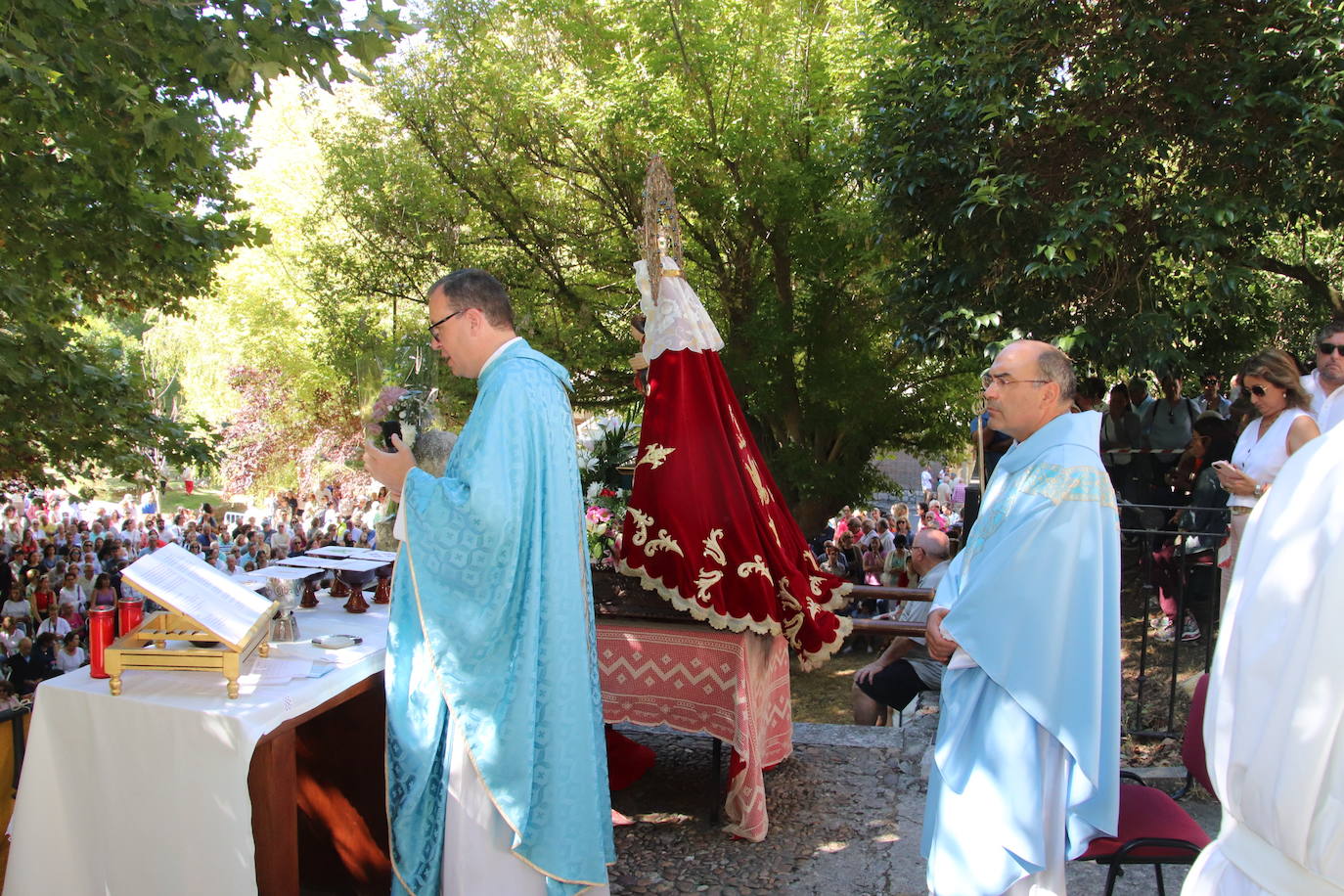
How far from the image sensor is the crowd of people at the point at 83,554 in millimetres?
9797

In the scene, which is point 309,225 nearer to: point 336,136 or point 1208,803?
point 336,136

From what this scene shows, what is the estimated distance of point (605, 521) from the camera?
181 inches

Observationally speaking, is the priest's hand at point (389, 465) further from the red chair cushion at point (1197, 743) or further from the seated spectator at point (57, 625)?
the seated spectator at point (57, 625)

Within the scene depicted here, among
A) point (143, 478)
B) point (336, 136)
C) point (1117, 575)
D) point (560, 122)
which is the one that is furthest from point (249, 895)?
point (336, 136)

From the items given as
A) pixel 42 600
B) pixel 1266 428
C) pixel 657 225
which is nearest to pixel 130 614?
pixel 657 225

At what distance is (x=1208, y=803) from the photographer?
4.29 m

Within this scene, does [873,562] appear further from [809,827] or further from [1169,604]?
[809,827]

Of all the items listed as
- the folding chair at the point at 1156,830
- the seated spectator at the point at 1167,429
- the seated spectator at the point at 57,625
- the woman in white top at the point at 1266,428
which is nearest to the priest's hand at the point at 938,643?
the folding chair at the point at 1156,830

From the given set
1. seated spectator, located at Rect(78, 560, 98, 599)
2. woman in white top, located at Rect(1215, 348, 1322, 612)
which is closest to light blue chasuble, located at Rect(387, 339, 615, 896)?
woman in white top, located at Rect(1215, 348, 1322, 612)

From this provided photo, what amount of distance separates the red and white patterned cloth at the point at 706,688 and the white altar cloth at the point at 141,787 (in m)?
1.72

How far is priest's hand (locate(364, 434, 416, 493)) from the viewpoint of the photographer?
306 centimetres

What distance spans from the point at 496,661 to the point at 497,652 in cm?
3

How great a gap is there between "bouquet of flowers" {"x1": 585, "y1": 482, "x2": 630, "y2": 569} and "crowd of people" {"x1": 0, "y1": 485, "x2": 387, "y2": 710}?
939 mm

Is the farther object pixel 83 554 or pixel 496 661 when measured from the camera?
pixel 83 554
